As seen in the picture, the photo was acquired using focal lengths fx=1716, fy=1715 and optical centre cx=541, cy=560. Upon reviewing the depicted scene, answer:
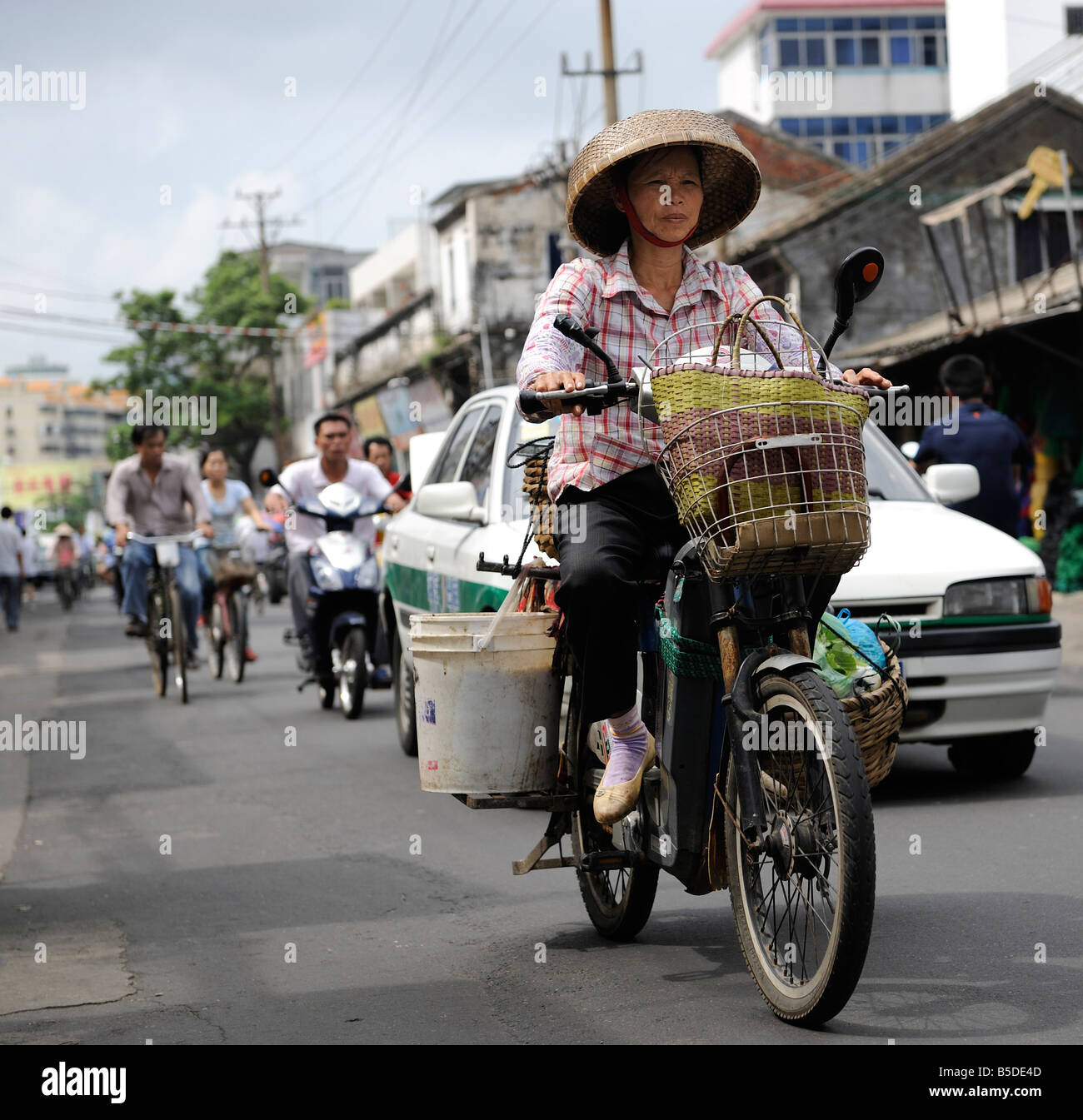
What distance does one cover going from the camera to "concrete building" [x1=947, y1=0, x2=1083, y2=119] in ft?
109

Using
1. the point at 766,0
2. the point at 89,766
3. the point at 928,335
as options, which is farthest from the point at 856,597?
the point at 766,0

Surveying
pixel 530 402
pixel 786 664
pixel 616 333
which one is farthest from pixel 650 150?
pixel 786 664

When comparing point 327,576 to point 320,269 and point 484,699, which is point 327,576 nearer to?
point 484,699

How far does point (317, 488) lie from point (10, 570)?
15950mm

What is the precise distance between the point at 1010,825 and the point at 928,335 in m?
18.1

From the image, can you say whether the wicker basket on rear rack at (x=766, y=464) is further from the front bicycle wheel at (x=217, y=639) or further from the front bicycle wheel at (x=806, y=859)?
the front bicycle wheel at (x=217, y=639)

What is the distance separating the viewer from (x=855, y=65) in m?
74.1

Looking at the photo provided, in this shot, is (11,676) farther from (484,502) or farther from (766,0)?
(766,0)

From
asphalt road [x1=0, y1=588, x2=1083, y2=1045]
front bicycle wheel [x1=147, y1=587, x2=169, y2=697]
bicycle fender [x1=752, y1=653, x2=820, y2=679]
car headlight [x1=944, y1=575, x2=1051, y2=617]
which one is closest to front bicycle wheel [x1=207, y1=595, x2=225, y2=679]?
front bicycle wheel [x1=147, y1=587, x2=169, y2=697]

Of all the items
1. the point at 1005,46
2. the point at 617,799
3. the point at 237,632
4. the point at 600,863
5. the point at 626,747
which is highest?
the point at 1005,46

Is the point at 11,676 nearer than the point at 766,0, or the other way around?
the point at 11,676

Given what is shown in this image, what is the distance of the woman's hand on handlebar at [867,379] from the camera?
14.0 feet

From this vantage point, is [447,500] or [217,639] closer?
[447,500]
